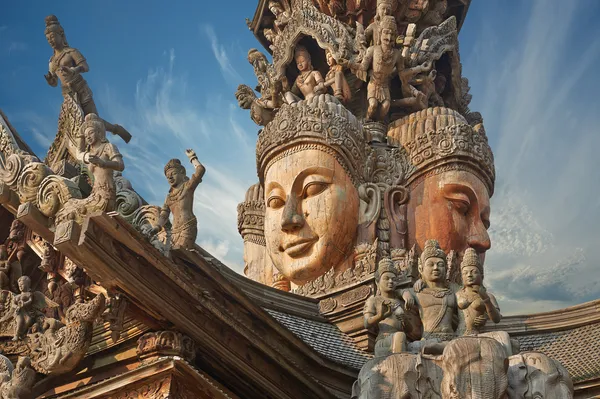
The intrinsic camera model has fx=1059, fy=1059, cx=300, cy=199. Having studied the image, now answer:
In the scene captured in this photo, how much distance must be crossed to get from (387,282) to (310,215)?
12.4 feet

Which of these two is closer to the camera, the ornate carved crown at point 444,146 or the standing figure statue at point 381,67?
the ornate carved crown at point 444,146

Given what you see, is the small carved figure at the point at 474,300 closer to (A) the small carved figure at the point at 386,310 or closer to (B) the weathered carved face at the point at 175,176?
(A) the small carved figure at the point at 386,310

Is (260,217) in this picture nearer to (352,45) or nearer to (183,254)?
(352,45)

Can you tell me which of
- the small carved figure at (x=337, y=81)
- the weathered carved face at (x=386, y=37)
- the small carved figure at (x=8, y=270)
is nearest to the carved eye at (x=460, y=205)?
the small carved figure at (x=337, y=81)

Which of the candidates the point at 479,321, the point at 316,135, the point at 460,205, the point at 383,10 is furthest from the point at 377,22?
the point at 479,321

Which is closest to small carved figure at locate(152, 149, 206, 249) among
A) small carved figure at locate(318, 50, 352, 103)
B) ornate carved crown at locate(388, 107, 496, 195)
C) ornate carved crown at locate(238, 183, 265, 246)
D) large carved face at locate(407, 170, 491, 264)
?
large carved face at locate(407, 170, 491, 264)

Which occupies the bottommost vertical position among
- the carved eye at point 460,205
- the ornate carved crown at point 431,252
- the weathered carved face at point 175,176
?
the ornate carved crown at point 431,252

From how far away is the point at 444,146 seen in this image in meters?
16.6

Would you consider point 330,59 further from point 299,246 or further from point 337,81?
point 299,246

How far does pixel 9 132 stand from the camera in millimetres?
12555

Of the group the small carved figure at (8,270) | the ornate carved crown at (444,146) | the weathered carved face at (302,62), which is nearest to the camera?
the small carved figure at (8,270)

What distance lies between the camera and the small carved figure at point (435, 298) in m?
11.8

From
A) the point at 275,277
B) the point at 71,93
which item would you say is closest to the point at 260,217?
the point at 275,277

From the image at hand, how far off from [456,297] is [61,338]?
4.38 metres
